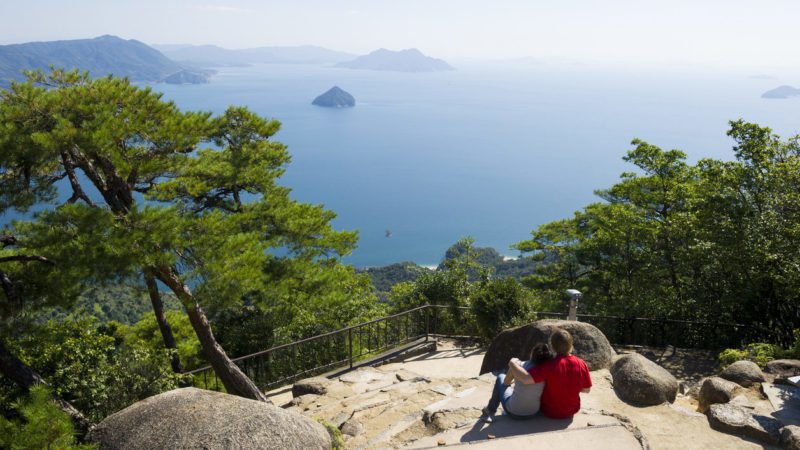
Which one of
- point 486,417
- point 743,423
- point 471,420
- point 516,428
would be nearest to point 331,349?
point 471,420

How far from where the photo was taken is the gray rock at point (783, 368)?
24.1 ft

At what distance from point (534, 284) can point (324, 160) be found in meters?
150

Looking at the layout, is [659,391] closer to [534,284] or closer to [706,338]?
[706,338]

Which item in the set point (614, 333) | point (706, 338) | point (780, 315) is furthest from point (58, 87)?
point (780, 315)

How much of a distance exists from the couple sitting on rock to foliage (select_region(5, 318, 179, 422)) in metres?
4.93

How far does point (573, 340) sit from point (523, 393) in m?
3.25

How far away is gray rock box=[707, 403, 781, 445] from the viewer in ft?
17.7

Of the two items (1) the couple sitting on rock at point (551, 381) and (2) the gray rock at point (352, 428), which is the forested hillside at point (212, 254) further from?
(1) the couple sitting on rock at point (551, 381)

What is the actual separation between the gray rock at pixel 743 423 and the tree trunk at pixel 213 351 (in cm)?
646

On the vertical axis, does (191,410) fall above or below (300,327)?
above

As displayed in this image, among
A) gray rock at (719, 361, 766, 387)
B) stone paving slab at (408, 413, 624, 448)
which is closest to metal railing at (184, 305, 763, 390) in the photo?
gray rock at (719, 361, 766, 387)

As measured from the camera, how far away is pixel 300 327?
13969 millimetres

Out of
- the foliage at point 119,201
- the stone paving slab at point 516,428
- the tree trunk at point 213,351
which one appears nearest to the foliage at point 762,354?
the stone paving slab at point 516,428

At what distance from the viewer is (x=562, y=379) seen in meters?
5.12
